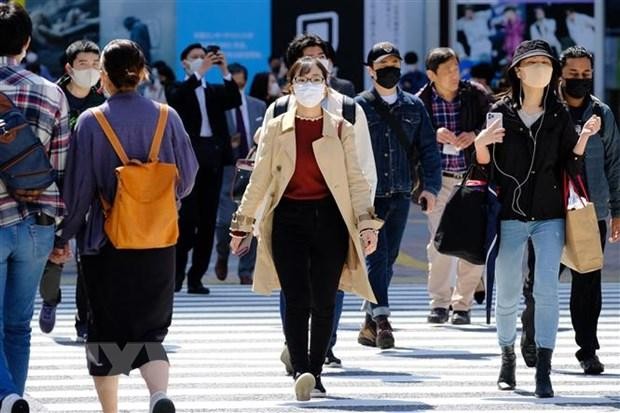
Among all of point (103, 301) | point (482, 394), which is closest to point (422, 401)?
point (482, 394)

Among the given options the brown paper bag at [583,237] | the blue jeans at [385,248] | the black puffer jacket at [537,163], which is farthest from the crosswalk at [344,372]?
the black puffer jacket at [537,163]

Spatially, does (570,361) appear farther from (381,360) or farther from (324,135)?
(324,135)

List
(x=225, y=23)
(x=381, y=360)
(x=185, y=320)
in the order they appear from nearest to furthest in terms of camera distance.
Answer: (x=381, y=360) < (x=185, y=320) < (x=225, y=23)

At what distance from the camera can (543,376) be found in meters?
9.68

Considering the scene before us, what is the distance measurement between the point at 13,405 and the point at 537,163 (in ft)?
10.5

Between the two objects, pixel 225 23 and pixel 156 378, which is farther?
pixel 225 23

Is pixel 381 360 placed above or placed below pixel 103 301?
below

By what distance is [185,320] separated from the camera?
1380 cm

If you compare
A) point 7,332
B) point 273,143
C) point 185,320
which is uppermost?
point 273,143

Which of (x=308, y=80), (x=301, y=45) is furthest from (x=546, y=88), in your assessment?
(x=301, y=45)

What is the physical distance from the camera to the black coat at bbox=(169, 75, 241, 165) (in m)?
15.7

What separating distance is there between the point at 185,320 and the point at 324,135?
445cm

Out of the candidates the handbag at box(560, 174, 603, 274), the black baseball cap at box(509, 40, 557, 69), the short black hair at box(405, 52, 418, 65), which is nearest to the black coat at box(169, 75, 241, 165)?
the black baseball cap at box(509, 40, 557, 69)

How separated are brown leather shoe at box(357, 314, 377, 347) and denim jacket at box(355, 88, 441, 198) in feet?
2.81
